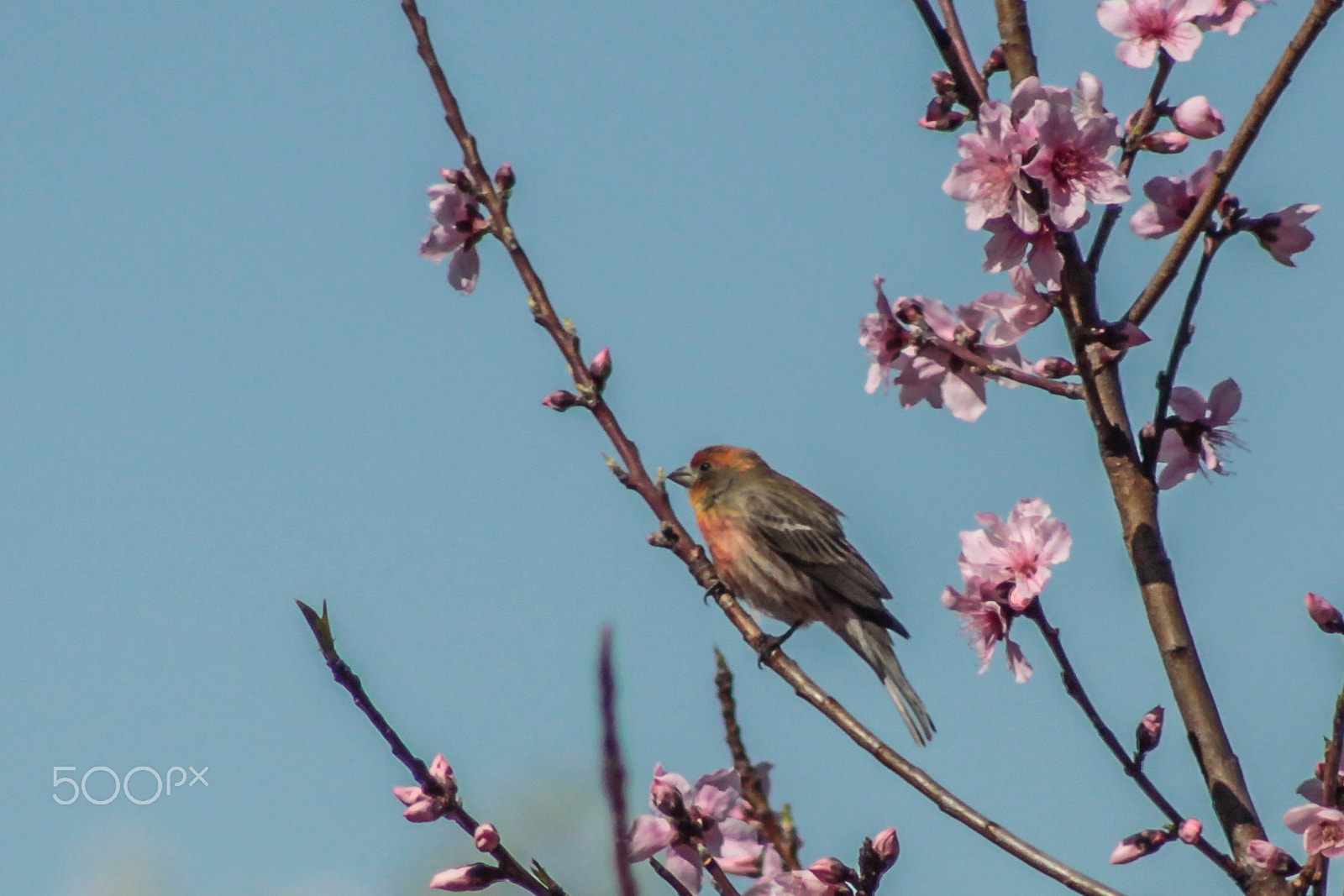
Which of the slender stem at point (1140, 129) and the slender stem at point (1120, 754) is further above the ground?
the slender stem at point (1140, 129)

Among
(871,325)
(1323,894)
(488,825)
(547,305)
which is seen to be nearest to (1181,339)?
(871,325)

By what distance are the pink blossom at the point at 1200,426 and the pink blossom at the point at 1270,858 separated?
1310mm

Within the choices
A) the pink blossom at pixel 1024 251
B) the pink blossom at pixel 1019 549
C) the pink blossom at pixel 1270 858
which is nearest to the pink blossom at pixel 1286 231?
the pink blossom at pixel 1024 251

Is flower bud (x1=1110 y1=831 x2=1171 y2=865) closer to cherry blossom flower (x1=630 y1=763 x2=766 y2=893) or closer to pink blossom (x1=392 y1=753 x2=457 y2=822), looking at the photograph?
cherry blossom flower (x1=630 y1=763 x2=766 y2=893)

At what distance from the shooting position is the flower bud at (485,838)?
3426 millimetres

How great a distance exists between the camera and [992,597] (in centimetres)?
399

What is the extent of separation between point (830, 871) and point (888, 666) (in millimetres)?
7088

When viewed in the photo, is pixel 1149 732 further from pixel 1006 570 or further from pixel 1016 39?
pixel 1016 39

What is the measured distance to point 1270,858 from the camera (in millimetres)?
3250

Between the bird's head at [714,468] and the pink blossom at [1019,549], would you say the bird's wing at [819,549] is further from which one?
the pink blossom at [1019,549]

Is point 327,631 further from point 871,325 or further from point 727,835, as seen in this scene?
point 871,325

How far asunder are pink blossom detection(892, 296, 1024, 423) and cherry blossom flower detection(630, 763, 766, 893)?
4.24 feet

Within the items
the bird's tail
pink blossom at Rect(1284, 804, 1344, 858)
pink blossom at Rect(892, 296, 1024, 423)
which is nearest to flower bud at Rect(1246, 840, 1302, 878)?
pink blossom at Rect(1284, 804, 1344, 858)

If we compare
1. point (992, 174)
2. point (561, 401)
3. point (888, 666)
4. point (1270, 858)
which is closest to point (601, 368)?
point (561, 401)
